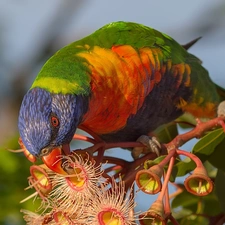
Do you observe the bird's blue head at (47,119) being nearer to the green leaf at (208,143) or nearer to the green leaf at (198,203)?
the green leaf at (208,143)

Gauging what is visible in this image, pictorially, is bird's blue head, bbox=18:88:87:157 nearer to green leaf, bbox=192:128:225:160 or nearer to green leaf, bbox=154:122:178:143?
green leaf, bbox=192:128:225:160

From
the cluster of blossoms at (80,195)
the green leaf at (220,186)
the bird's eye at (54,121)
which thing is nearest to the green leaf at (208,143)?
the green leaf at (220,186)

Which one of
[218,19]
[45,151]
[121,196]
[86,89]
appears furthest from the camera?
[218,19]

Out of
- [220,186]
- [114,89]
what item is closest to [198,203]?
[220,186]

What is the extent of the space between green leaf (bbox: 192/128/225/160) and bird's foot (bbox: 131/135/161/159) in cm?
12

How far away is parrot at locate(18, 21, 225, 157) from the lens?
164cm

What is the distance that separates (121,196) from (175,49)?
3.06ft

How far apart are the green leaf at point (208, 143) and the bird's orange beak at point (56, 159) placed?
41 cm

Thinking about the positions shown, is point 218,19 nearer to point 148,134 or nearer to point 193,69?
point 193,69

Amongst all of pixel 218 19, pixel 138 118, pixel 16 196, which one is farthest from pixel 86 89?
pixel 218 19

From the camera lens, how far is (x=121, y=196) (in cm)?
144

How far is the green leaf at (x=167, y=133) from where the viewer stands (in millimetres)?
2168

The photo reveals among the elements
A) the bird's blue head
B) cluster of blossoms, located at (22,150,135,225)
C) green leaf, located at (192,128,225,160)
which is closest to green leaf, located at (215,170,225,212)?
green leaf, located at (192,128,225,160)

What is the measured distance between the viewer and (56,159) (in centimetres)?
157
